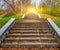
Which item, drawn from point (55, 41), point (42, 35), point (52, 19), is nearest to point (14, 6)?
point (52, 19)

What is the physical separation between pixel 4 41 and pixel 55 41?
795 mm

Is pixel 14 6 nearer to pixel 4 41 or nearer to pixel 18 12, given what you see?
pixel 18 12

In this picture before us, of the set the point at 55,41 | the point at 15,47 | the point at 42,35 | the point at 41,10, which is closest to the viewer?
the point at 15,47

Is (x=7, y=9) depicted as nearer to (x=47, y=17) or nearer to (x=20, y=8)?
(x=20, y=8)

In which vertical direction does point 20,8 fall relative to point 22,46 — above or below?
above

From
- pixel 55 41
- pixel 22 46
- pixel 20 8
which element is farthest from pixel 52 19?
pixel 22 46

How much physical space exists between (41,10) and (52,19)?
14.1 inches

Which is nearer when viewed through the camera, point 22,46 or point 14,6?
point 22,46

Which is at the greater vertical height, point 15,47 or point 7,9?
point 7,9

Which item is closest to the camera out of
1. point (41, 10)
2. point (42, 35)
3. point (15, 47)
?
point (15, 47)

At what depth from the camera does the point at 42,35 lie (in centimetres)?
323

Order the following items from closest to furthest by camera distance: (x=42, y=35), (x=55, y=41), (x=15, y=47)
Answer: (x=15, y=47) < (x=55, y=41) < (x=42, y=35)

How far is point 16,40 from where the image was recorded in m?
2.94

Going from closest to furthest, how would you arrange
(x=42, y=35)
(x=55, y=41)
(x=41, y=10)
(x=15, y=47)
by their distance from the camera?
(x=15, y=47) < (x=55, y=41) < (x=42, y=35) < (x=41, y=10)
